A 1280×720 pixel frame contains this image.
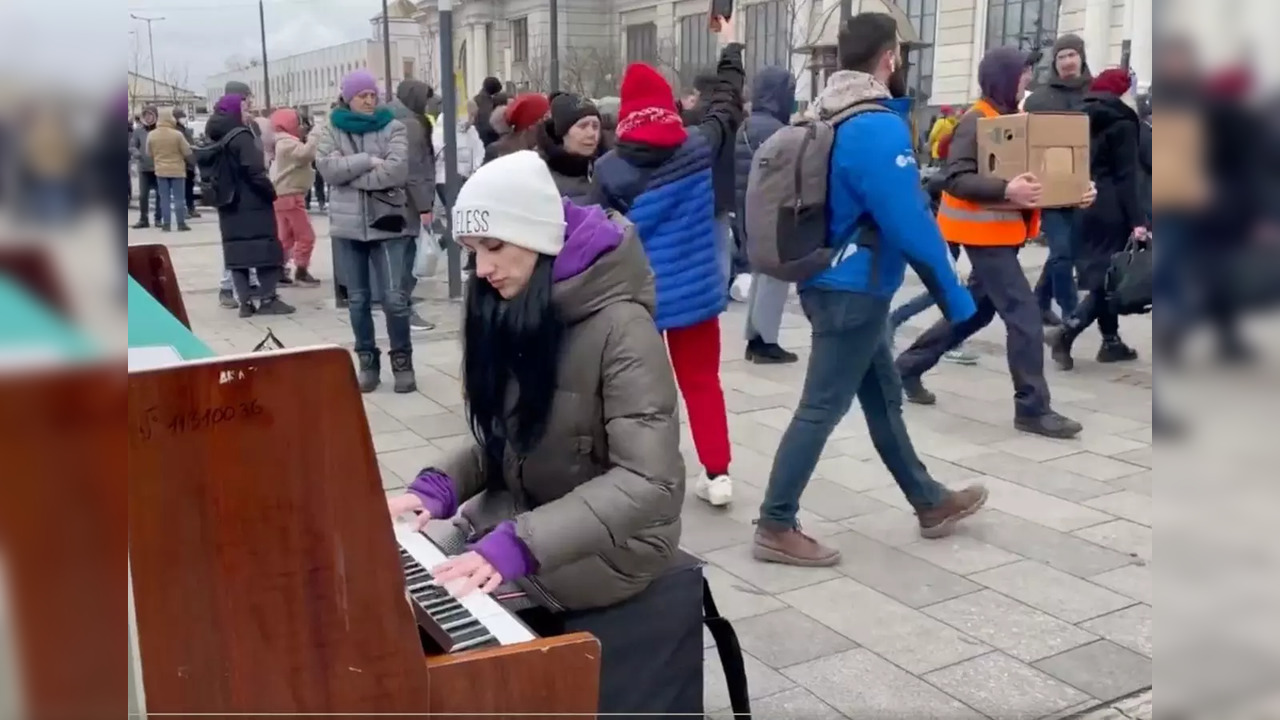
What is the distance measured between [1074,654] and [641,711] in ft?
5.50

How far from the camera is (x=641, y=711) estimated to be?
2473 millimetres

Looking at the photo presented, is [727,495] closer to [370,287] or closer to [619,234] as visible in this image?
[619,234]

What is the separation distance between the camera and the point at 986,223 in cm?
573

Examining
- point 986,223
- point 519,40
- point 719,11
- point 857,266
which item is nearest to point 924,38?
point 519,40

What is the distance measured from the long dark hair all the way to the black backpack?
7259 mm

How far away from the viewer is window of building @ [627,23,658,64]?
50.1 meters

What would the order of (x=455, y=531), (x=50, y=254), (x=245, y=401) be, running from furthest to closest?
(x=455, y=531)
(x=245, y=401)
(x=50, y=254)

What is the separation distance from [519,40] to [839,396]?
2026 inches

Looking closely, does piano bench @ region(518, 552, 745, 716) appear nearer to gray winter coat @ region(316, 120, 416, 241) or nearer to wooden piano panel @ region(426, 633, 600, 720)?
wooden piano panel @ region(426, 633, 600, 720)

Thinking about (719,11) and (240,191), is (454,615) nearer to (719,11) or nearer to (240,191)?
(719,11)

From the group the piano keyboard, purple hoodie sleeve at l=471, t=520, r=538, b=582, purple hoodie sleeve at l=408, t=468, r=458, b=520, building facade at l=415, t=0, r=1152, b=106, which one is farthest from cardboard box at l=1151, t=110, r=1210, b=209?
purple hoodie sleeve at l=408, t=468, r=458, b=520

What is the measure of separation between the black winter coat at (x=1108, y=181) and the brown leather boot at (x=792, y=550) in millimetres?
3829

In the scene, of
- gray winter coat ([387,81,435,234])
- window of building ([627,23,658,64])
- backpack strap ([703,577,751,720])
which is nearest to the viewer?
backpack strap ([703,577,751,720])

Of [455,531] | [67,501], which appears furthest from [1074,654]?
[67,501]
